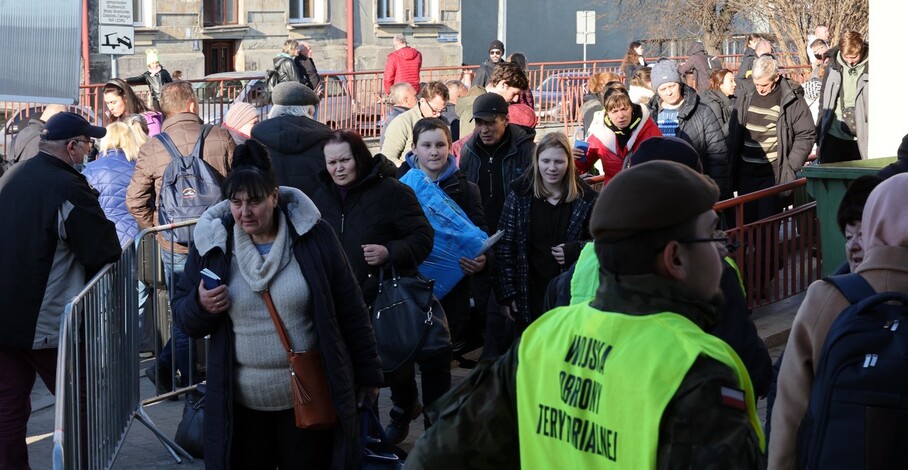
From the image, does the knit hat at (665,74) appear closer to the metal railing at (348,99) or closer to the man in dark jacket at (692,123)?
the man in dark jacket at (692,123)

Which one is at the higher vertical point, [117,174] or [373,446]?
[117,174]

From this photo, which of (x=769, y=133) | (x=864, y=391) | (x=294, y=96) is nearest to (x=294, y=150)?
(x=294, y=96)

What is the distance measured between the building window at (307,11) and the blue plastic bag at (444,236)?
29.3 metres

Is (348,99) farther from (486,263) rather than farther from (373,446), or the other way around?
(373,446)

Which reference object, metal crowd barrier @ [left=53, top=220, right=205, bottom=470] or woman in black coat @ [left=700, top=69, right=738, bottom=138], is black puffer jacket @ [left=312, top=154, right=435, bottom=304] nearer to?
metal crowd barrier @ [left=53, top=220, right=205, bottom=470]

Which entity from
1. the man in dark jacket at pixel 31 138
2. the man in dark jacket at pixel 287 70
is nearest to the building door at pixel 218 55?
the man in dark jacket at pixel 287 70

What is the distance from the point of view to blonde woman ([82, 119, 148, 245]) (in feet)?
28.2

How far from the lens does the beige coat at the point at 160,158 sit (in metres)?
7.75

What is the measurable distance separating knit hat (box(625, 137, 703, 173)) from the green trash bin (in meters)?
3.74

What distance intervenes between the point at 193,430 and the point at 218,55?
29072mm

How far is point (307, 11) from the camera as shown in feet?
119

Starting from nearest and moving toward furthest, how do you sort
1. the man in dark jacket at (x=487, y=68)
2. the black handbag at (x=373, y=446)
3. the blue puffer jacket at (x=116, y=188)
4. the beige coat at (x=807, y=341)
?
1. the beige coat at (x=807, y=341)
2. the black handbag at (x=373, y=446)
3. the blue puffer jacket at (x=116, y=188)
4. the man in dark jacket at (x=487, y=68)

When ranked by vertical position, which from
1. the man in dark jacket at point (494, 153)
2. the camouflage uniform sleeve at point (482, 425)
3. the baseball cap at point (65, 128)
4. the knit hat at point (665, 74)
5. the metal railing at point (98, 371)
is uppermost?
the knit hat at point (665, 74)

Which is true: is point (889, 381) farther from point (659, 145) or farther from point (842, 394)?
point (659, 145)
